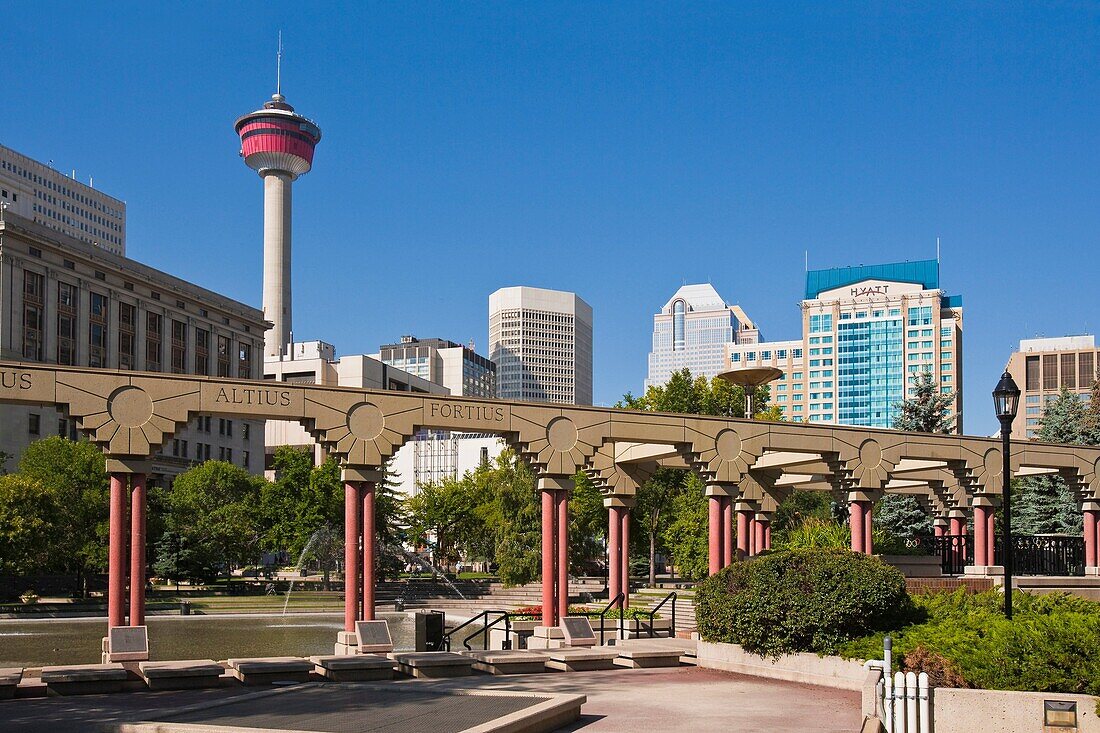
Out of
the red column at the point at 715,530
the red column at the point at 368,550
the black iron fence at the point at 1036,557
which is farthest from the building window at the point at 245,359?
the red column at the point at 368,550

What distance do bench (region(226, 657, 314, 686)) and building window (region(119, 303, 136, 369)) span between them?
9089 centimetres

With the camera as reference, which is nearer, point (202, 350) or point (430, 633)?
point (430, 633)

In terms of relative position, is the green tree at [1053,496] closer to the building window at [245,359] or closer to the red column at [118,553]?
the red column at [118,553]

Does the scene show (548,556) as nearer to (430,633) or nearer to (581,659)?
(430,633)

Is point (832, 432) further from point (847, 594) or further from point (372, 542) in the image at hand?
point (372, 542)

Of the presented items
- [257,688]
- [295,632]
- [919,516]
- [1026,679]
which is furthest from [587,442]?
[919,516]

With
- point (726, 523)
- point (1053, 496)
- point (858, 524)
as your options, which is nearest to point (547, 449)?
point (726, 523)

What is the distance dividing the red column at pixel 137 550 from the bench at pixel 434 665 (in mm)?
4890

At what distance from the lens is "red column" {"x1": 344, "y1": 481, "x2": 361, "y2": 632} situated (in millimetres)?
23141

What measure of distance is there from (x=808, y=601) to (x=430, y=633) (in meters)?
8.79

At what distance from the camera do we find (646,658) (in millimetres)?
22422

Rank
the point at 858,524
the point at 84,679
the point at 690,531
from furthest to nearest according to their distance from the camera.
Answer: the point at 690,531, the point at 858,524, the point at 84,679

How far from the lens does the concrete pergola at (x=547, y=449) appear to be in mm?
21203

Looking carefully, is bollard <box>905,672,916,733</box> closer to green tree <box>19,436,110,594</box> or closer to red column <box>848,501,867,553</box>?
red column <box>848,501,867,553</box>
